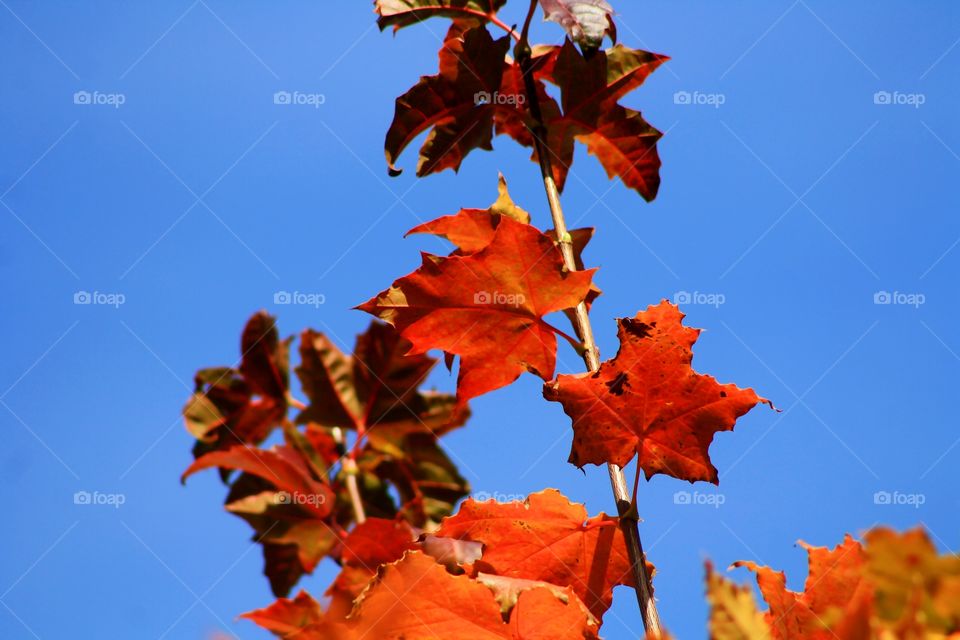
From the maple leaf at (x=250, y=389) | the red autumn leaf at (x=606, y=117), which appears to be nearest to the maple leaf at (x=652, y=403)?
the red autumn leaf at (x=606, y=117)

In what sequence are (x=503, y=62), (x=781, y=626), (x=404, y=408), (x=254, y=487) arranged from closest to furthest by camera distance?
(x=781, y=626), (x=503, y=62), (x=254, y=487), (x=404, y=408)

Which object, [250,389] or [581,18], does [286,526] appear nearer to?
[250,389]

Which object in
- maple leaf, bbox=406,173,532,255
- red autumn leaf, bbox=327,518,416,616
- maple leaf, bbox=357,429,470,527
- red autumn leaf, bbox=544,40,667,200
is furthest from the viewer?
maple leaf, bbox=357,429,470,527

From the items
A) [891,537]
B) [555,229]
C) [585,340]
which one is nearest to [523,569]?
[585,340]

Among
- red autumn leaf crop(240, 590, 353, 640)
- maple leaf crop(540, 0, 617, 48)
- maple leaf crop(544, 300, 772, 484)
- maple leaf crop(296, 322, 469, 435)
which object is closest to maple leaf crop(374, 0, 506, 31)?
maple leaf crop(540, 0, 617, 48)

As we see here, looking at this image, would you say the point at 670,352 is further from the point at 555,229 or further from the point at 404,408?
the point at 404,408

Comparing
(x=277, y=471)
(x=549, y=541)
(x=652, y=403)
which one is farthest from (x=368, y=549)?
(x=652, y=403)

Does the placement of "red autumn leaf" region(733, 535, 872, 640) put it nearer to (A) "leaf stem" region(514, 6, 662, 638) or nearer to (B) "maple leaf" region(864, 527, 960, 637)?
(A) "leaf stem" region(514, 6, 662, 638)
